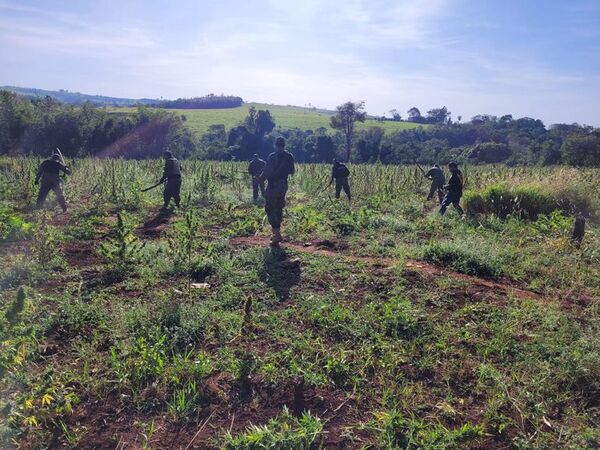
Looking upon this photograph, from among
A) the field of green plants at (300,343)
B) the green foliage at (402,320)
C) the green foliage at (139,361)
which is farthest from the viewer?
the green foliage at (402,320)

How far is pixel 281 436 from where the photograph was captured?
10.2 ft

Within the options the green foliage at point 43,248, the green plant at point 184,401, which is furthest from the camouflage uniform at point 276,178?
the green plant at point 184,401

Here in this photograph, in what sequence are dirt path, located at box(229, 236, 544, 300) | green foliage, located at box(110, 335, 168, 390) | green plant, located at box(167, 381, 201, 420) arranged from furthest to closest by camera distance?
1. dirt path, located at box(229, 236, 544, 300)
2. green foliage, located at box(110, 335, 168, 390)
3. green plant, located at box(167, 381, 201, 420)

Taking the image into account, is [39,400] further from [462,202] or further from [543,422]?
[462,202]

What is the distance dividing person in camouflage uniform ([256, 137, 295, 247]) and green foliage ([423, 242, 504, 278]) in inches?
95.6

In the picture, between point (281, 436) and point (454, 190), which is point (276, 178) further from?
point (454, 190)

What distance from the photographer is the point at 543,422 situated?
3.33 metres

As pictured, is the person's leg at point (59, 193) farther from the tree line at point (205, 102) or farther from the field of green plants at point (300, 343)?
the tree line at point (205, 102)

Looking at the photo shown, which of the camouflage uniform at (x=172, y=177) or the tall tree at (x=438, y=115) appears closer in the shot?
the camouflage uniform at (x=172, y=177)

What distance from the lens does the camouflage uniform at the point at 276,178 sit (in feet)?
23.7

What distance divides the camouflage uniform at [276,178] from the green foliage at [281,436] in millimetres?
4335

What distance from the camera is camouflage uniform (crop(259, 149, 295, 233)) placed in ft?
23.7

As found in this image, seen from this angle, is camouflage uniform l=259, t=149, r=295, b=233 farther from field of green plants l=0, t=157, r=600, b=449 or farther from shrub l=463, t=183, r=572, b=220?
shrub l=463, t=183, r=572, b=220

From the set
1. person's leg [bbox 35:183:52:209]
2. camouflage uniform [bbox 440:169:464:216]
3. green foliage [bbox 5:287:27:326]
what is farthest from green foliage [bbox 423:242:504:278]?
person's leg [bbox 35:183:52:209]
